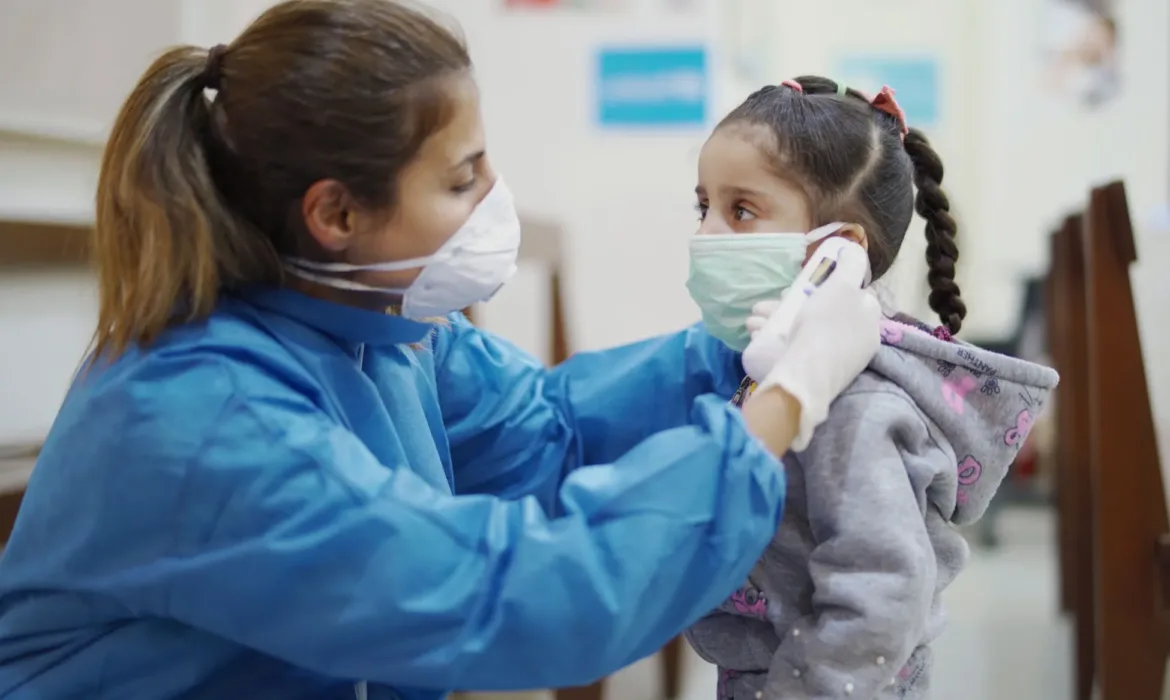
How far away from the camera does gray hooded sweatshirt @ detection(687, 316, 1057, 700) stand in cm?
87

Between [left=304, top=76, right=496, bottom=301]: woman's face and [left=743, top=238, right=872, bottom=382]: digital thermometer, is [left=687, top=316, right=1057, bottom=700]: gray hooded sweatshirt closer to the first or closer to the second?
[left=743, top=238, right=872, bottom=382]: digital thermometer

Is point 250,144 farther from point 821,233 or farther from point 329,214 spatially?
point 821,233

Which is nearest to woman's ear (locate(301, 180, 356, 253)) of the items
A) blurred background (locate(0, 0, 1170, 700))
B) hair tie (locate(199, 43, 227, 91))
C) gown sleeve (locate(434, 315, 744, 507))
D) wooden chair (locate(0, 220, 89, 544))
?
hair tie (locate(199, 43, 227, 91))

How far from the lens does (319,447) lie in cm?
81

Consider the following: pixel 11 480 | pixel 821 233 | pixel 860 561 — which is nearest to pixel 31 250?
pixel 11 480

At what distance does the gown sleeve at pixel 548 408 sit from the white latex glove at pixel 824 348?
277mm

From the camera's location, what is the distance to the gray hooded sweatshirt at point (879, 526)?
0.87m

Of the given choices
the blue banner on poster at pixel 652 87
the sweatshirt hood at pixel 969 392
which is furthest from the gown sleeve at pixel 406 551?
the blue banner on poster at pixel 652 87

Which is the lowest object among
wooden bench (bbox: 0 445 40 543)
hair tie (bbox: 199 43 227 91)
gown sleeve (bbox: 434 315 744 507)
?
wooden bench (bbox: 0 445 40 543)

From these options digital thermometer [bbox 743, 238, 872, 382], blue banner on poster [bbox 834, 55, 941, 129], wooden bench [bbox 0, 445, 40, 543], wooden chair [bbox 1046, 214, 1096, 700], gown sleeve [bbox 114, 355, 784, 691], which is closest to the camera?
gown sleeve [bbox 114, 355, 784, 691]

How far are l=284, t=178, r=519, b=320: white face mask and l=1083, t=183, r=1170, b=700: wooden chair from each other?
42.5 inches

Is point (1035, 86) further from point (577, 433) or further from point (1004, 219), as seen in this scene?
point (577, 433)

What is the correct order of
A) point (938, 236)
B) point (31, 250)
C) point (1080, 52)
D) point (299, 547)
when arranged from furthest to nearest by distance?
point (1080, 52), point (31, 250), point (938, 236), point (299, 547)

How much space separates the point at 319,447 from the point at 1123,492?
1300mm
